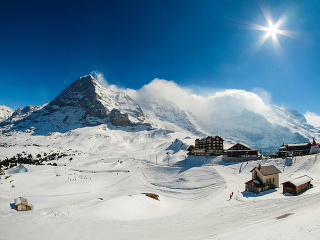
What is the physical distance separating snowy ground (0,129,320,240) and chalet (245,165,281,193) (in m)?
1.65

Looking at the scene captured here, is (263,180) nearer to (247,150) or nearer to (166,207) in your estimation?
(166,207)

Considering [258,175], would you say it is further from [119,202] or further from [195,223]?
[119,202]

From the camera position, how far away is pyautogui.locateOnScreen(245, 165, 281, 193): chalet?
135ft

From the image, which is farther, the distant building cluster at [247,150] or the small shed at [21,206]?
the distant building cluster at [247,150]

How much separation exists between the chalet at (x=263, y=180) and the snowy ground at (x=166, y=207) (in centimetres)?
165

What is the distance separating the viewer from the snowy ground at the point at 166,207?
22484 millimetres

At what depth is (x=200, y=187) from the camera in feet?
173

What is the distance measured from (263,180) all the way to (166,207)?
71.9 ft

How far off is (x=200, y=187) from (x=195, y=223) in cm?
2667

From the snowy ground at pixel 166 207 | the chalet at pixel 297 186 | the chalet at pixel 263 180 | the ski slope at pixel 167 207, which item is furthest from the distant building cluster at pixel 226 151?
the chalet at pixel 297 186

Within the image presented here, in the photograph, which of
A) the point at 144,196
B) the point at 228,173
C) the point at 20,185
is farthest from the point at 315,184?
the point at 20,185

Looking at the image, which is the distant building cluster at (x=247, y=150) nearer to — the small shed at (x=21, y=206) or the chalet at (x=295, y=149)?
the chalet at (x=295, y=149)

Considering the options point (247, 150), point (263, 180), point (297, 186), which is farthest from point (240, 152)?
point (297, 186)

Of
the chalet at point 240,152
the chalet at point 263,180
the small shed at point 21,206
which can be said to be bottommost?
the small shed at point 21,206
